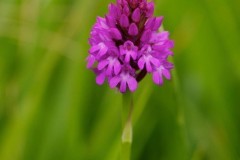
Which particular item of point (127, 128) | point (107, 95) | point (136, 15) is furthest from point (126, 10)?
point (107, 95)

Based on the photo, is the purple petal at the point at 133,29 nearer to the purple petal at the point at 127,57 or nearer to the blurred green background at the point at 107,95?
the purple petal at the point at 127,57

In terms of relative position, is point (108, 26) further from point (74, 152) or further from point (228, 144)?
point (228, 144)

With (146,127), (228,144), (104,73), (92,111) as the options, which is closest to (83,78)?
(92,111)

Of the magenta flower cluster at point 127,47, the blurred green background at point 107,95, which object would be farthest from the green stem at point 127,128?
the blurred green background at point 107,95

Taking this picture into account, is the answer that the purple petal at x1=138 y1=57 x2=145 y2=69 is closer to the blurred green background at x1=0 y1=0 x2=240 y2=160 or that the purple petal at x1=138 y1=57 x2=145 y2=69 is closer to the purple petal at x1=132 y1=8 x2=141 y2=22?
the purple petal at x1=132 y1=8 x2=141 y2=22

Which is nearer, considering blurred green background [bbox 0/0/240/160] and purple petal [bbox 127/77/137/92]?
purple petal [bbox 127/77/137/92]

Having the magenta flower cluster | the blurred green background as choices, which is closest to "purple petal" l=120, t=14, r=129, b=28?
the magenta flower cluster
